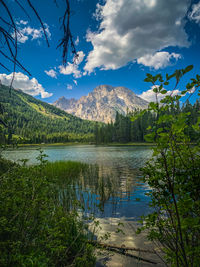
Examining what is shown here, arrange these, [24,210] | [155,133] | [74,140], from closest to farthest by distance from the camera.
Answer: [155,133] < [24,210] < [74,140]

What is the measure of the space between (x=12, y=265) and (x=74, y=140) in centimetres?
18455

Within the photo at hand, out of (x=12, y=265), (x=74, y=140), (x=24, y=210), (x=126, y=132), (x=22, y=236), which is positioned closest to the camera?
(x=12, y=265)

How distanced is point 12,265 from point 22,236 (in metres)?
0.65

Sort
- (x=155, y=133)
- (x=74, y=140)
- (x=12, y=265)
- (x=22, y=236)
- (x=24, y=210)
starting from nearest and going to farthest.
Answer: (x=155, y=133) < (x=12, y=265) < (x=22, y=236) < (x=24, y=210) < (x=74, y=140)

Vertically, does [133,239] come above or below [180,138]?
below

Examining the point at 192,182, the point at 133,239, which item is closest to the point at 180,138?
the point at 192,182

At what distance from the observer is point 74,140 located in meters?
184

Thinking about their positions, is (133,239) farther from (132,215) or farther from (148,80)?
(148,80)

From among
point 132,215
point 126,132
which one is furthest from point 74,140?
point 132,215

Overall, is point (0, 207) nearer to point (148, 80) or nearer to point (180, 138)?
point (148, 80)

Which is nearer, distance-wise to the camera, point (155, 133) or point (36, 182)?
point (155, 133)

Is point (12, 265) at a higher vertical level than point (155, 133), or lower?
lower

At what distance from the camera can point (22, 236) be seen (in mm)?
2748

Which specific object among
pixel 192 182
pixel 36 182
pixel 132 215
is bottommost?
pixel 132 215
